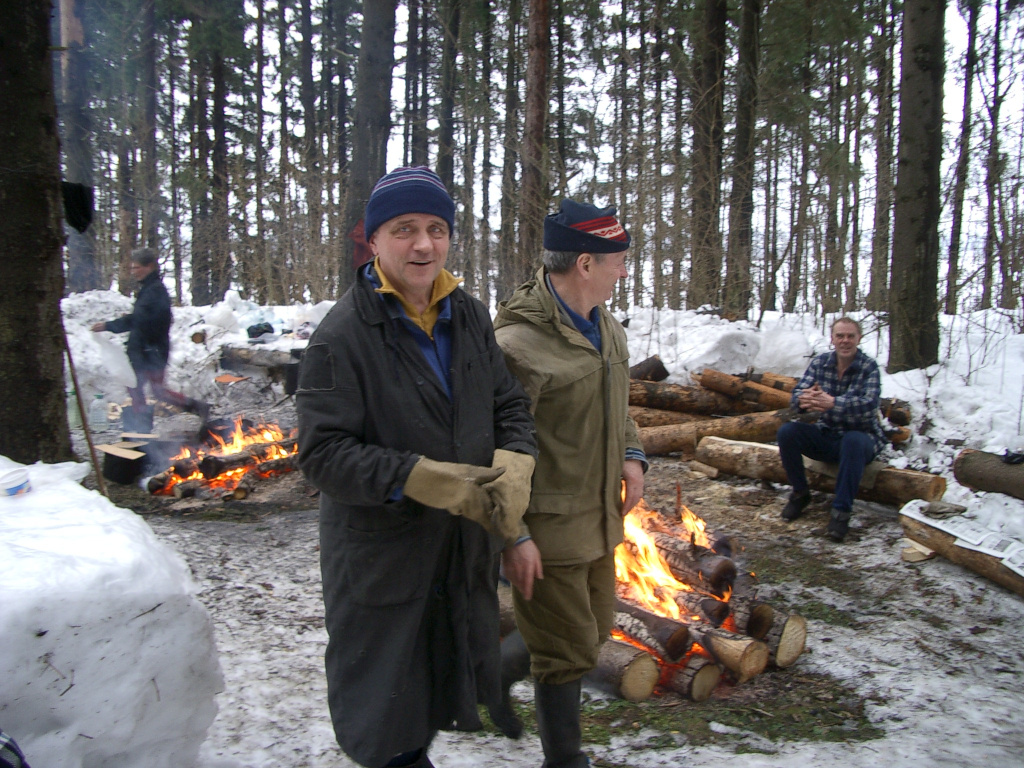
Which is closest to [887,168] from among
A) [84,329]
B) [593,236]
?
[593,236]

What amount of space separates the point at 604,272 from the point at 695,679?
6.64ft

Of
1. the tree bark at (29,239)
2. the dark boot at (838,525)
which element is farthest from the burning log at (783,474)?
the tree bark at (29,239)

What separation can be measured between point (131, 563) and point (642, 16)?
22.8 m

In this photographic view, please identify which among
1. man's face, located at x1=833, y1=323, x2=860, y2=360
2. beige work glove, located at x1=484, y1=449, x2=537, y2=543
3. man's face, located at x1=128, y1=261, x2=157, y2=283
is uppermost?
man's face, located at x1=128, y1=261, x2=157, y2=283

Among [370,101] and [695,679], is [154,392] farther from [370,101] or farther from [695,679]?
[695,679]

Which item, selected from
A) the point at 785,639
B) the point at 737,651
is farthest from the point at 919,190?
the point at 737,651

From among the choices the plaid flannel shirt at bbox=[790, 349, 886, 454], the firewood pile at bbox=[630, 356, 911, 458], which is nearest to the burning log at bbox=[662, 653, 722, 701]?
the plaid flannel shirt at bbox=[790, 349, 886, 454]

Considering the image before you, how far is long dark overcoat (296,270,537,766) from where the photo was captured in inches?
69.1

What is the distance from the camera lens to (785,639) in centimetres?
349

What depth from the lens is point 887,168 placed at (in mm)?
12523

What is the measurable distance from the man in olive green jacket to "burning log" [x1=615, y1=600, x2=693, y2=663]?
0.85 metres

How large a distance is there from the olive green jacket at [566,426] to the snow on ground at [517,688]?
107 cm

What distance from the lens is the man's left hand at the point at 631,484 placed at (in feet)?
8.63

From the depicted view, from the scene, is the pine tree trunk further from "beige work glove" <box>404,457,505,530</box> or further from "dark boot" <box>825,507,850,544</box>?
"beige work glove" <box>404,457,505,530</box>
